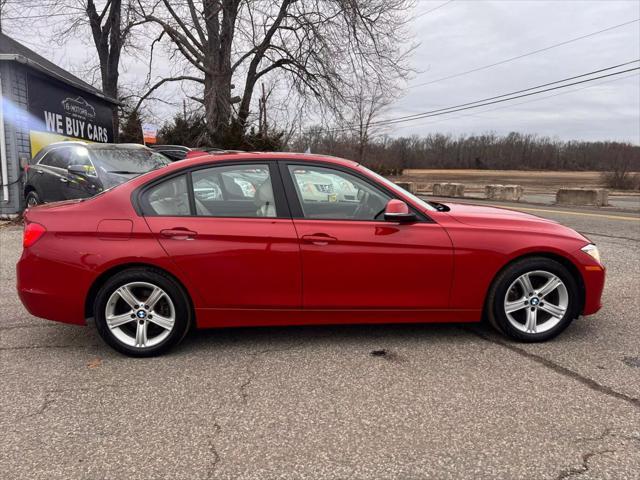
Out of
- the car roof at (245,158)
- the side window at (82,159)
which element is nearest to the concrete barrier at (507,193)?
the side window at (82,159)

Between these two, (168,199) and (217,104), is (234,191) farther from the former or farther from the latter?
(217,104)

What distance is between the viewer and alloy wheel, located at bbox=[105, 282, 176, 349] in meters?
3.66

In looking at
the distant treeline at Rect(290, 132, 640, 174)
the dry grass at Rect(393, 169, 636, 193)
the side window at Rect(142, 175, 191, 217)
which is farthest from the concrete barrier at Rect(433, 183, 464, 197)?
the distant treeline at Rect(290, 132, 640, 174)

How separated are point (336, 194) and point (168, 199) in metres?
1.31

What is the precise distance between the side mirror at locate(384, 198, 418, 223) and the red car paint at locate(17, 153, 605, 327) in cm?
5

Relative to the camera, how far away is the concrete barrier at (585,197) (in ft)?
65.6

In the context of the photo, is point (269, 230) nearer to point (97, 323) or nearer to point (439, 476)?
point (97, 323)

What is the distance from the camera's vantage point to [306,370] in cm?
348

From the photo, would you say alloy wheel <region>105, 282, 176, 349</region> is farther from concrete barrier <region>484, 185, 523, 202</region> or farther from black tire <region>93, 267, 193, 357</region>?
concrete barrier <region>484, 185, 523, 202</region>

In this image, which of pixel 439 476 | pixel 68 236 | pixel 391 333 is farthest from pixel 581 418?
pixel 68 236

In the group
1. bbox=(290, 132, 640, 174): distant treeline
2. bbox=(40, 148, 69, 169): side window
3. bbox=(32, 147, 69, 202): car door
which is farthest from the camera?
bbox=(290, 132, 640, 174): distant treeline

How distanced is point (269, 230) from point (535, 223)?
2.18m

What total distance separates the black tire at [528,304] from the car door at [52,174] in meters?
8.50

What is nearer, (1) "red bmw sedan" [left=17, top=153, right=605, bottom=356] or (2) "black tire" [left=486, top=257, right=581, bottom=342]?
(1) "red bmw sedan" [left=17, top=153, right=605, bottom=356]
